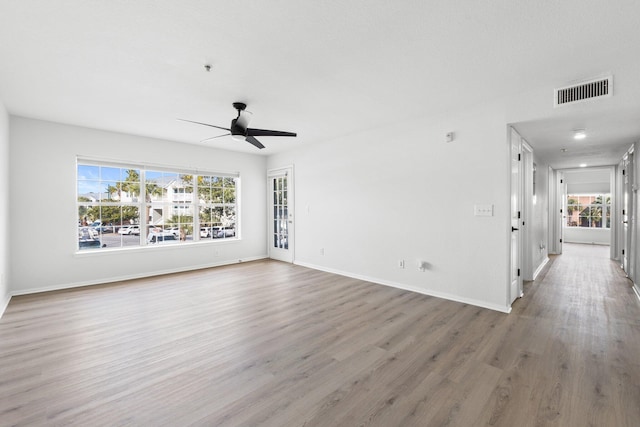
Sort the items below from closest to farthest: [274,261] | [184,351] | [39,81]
Result: 1. [184,351]
2. [39,81]
3. [274,261]

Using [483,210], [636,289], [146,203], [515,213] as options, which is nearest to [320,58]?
[483,210]

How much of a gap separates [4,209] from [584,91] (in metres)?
6.90

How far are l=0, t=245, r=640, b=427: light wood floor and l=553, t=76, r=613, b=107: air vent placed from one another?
232cm

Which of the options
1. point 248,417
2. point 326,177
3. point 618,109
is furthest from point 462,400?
point 326,177

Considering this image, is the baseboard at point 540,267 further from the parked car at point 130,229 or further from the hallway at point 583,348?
the parked car at point 130,229

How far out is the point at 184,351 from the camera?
2.59m

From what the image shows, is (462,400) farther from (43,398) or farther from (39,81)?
(39,81)

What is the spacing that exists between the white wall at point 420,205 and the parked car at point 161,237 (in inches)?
111

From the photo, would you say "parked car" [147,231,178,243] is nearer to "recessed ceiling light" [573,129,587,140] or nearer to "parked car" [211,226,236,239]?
"parked car" [211,226,236,239]

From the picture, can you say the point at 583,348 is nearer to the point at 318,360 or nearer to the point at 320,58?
the point at 318,360

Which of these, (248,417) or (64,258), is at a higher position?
(64,258)

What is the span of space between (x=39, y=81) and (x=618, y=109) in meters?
5.85

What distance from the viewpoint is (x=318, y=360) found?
2428mm

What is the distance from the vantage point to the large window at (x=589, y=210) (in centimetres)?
921
